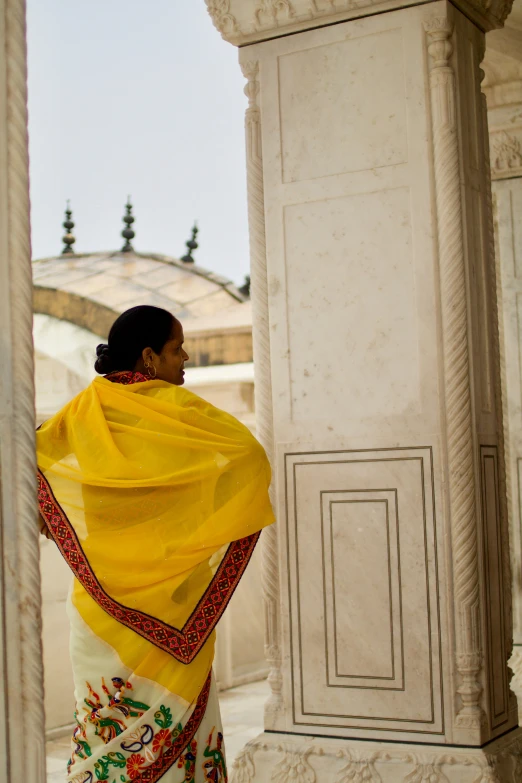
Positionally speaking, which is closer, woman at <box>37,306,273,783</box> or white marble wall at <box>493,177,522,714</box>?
woman at <box>37,306,273,783</box>

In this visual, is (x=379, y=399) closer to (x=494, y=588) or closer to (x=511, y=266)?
(x=494, y=588)

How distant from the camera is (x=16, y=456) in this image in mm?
1364

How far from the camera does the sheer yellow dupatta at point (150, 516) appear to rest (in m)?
2.60

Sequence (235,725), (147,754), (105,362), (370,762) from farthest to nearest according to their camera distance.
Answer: (235,725)
(370,762)
(105,362)
(147,754)

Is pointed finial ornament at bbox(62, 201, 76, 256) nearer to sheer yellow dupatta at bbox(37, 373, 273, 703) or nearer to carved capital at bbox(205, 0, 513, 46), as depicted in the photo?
carved capital at bbox(205, 0, 513, 46)

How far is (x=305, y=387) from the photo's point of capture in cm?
329

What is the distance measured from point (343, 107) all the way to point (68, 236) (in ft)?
32.2

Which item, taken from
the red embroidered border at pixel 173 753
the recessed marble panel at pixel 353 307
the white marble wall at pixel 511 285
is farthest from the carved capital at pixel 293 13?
the red embroidered border at pixel 173 753

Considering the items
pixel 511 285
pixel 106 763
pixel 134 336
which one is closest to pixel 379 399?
pixel 134 336

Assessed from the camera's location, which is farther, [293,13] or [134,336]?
[293,13]

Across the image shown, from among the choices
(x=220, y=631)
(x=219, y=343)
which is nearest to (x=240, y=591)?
(x=220, y=631)

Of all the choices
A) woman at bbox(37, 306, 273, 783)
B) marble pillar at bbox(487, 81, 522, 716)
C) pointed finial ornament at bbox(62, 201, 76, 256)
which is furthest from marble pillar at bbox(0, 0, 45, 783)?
pointed finial ornament at bbox(62, 201, 76, 256)

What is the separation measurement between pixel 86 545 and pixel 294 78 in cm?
164

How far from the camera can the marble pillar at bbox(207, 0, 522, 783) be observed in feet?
10.1
